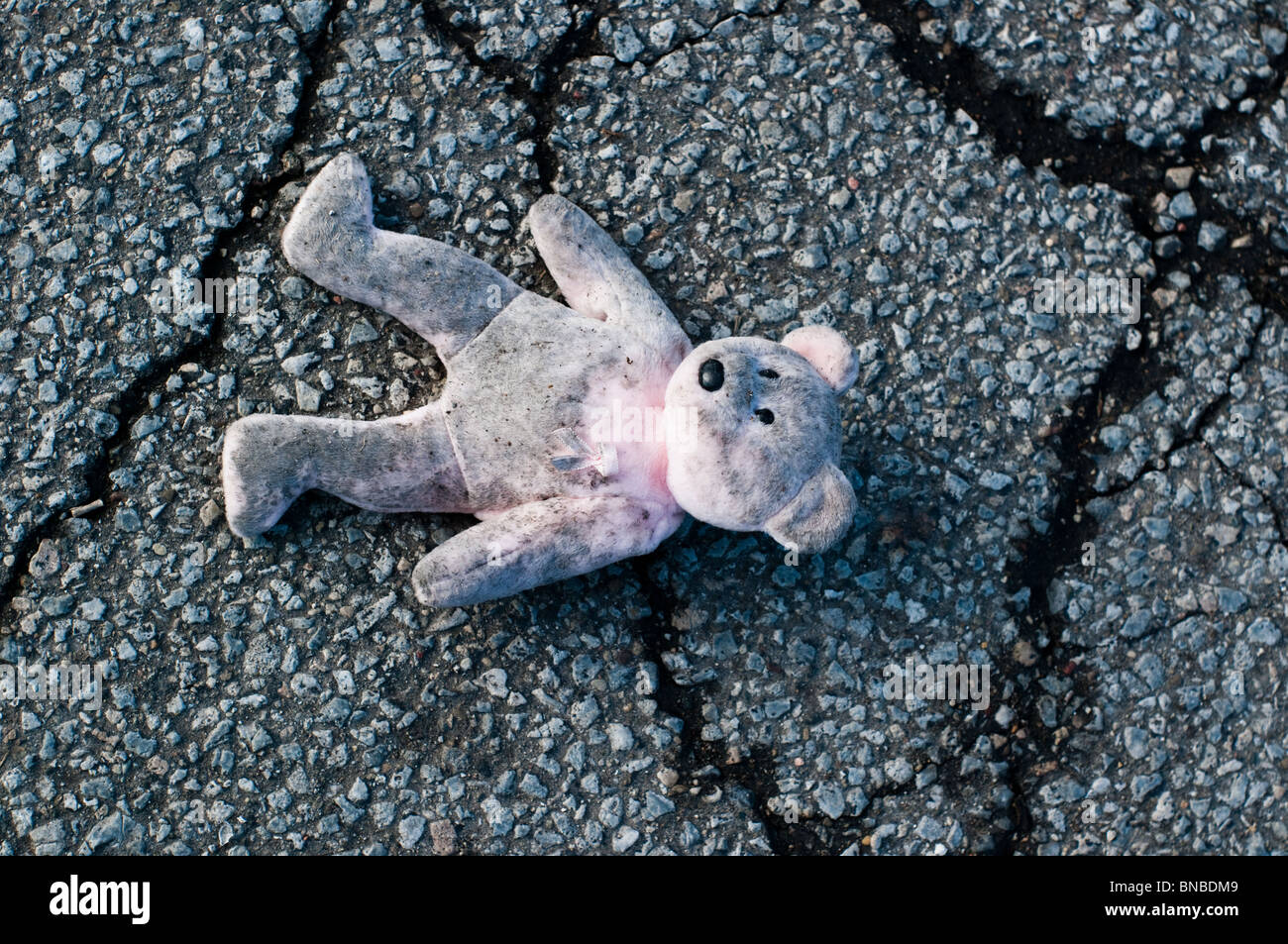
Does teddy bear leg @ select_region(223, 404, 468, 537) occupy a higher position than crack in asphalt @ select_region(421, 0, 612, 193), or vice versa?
crack in asphalt @ select_region(421, 0, 612, 193)

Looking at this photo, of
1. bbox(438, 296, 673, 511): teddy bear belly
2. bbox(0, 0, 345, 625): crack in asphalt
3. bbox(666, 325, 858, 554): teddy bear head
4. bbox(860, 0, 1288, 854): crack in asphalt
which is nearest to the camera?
bbox(666, 325, 858, 554): teddy bear head

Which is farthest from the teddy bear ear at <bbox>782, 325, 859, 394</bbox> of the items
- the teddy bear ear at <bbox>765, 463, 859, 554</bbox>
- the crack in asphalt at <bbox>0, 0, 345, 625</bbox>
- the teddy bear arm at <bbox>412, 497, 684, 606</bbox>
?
the crack in asphalt at <bbox>0, 0, 345, 625</bbox>

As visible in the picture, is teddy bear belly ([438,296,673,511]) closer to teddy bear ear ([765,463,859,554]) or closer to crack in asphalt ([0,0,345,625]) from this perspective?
teddy bear ear ([765,463,859,554])

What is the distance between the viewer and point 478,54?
9.34 feet

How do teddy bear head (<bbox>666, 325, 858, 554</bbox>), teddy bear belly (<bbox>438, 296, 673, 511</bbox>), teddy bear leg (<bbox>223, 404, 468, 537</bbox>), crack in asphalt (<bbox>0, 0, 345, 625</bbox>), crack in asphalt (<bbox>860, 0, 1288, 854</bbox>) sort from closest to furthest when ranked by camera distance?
1. teddy bear head (<bbox>666, 325, 858, 554</bbox>)
2. teddy bear belly (<bbox>438, 296, 673, 511</bbox>)
3. teddy bear leg (<bbox>223, 404, 468, 537</bbox>)
4. crack in asphalt (<bbox>0, 0, 345, 625</bbox>)
5. crack in asphalt (<bbox>860, 0, 1288, 854</bbox>)

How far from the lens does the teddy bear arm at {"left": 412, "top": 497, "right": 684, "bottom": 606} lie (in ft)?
7.65

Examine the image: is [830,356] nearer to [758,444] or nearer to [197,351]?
[758,444]

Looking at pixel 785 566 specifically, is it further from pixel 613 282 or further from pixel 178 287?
pixel 178 287

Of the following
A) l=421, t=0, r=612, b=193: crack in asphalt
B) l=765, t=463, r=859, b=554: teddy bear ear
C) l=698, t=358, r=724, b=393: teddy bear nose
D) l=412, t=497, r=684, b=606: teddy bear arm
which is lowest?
l=412, t=497, r=684, b=606: teddy bear arm

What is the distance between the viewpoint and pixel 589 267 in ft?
8.34

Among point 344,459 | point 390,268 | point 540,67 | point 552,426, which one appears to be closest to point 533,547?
point 552,426

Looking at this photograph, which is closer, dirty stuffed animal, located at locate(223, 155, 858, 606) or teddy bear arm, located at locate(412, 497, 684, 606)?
→ dirty stuffed animal, located at locate(223, 155, 858, 606)
